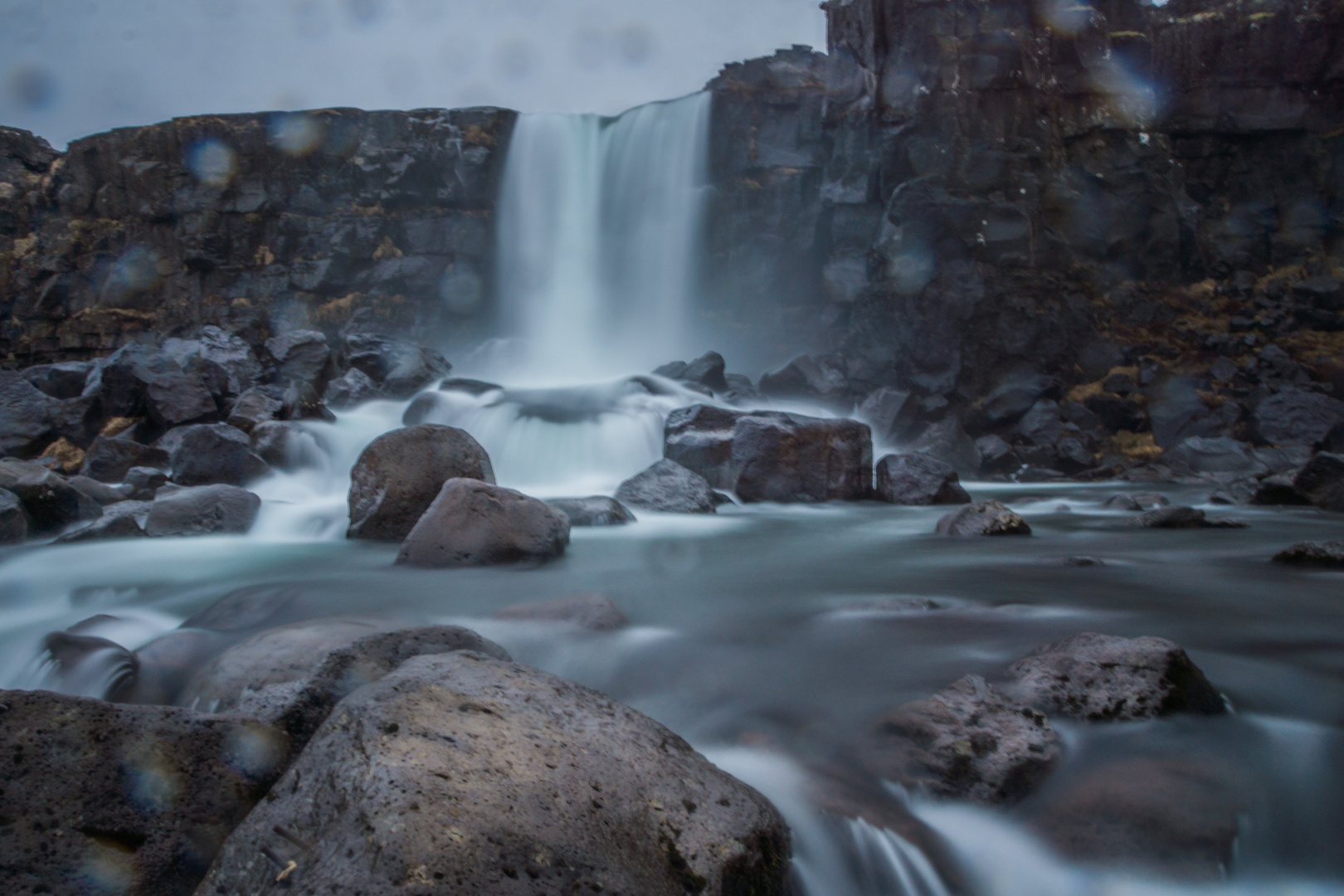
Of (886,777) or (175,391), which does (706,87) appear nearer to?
(175,391)

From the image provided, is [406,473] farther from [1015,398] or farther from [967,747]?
Result: [1015,398]

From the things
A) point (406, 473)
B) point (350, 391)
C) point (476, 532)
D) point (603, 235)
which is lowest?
point (350, 391)

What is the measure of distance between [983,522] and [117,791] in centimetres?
729

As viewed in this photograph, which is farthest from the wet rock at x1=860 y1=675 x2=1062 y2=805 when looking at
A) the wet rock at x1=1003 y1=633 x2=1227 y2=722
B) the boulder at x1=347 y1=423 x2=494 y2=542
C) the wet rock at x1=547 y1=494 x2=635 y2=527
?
the wet rock at x1=547 y1=494 x2=635 y2=527

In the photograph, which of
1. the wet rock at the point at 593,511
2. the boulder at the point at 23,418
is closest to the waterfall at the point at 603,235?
the boulder at the point at 23,418

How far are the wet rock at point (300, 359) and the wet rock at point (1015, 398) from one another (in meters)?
14.1

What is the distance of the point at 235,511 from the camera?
7688mm

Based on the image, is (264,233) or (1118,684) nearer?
(1118,684)

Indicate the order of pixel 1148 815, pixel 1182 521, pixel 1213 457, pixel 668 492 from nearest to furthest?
1. pixel 1148 815
2. pixel 1182 521
3. pixel 668 492
4. pixel 1213 457

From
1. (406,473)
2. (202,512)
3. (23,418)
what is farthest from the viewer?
(23,418)

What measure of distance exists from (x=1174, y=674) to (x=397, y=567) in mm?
4832

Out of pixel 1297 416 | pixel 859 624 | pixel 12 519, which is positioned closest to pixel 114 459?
pixel 12 519

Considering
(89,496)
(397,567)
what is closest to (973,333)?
(397,567)

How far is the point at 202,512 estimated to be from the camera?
24.5 feet
